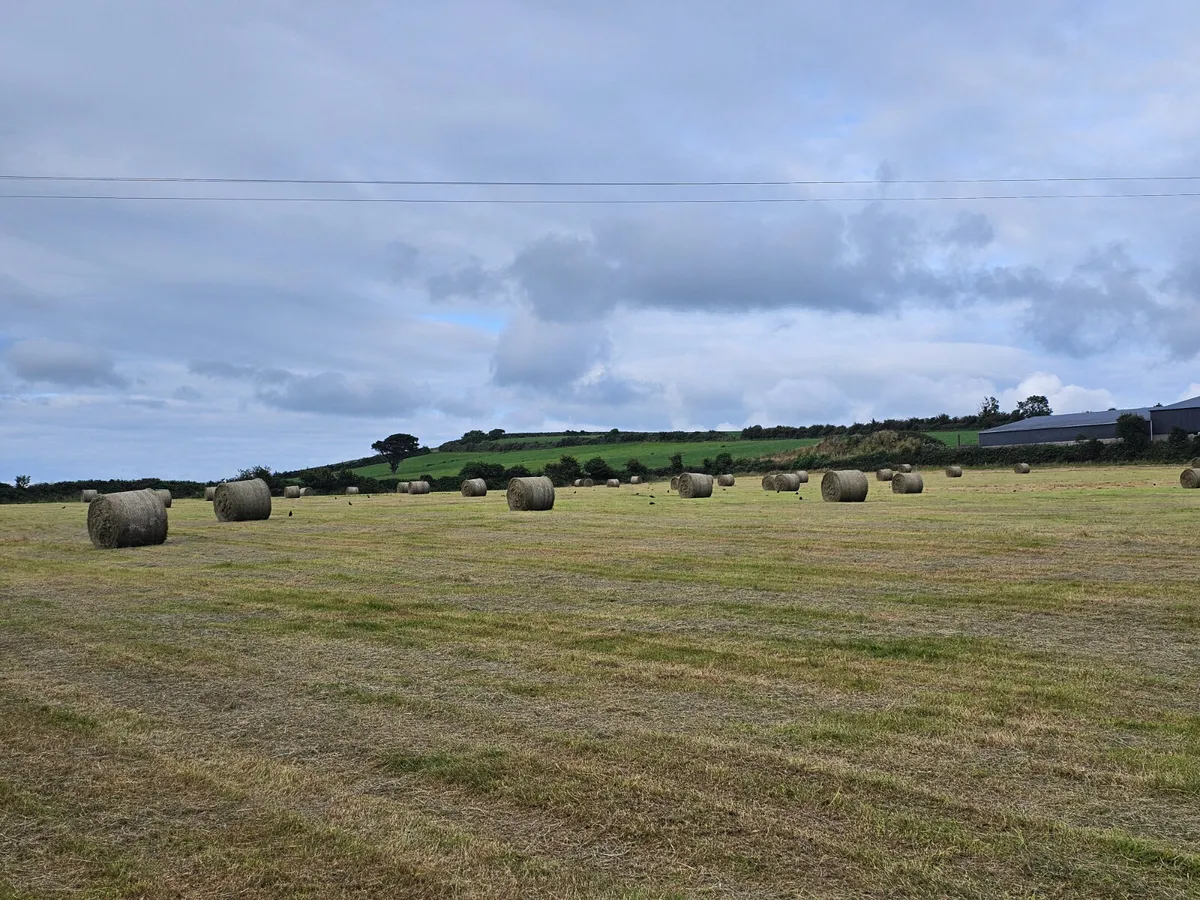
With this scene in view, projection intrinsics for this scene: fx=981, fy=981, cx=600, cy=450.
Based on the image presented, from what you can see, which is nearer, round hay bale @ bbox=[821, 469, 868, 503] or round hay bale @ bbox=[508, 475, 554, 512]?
round hay bale @ bbox=[508, 475, 554, 512]

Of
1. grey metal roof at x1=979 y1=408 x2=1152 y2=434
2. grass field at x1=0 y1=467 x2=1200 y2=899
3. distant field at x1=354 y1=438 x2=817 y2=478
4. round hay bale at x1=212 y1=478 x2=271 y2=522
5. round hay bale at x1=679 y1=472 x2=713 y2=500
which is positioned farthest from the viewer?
grey metal roof at x1=979 y1=408 x2=1152 y2=434

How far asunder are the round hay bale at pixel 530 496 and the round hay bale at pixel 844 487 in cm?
1082

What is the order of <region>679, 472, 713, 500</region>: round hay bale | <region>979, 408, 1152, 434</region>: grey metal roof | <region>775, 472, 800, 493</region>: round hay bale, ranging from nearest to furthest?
1. <region>679, 472, 713, 500</region>: round hay bale
2. <region>775, 472, 800, 493</region>: round hay bale
3. <region>979, 408, 1152, 434</region>: grey metal roof

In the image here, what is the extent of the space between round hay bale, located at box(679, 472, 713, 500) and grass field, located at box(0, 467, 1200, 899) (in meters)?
29.8

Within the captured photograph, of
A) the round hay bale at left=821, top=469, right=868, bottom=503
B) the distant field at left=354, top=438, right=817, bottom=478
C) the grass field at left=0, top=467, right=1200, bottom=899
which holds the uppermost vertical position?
the distant field at left=354, top=438, right=817, bottom=478

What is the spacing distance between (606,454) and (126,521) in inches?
3240

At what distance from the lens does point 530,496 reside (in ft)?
115

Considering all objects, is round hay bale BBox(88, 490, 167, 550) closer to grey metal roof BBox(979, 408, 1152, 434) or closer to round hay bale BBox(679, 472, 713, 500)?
A: round hay bale BBox(679, 472, 713, 500)

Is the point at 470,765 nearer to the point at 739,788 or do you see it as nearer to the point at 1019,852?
the point at 739,788

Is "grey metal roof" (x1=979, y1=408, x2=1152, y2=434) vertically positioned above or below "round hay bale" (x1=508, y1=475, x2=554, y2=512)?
above

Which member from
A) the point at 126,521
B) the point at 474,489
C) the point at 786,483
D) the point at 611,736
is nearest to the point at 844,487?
the point at 786,483

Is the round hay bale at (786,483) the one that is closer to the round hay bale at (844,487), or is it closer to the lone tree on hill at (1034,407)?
the round hay bale at (844,487)

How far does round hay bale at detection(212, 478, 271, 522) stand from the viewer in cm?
3266

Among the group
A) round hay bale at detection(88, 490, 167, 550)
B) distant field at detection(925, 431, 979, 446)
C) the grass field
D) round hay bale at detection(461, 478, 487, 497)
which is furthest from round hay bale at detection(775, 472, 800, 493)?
distant field at detection(925, 431, 979, 446)
